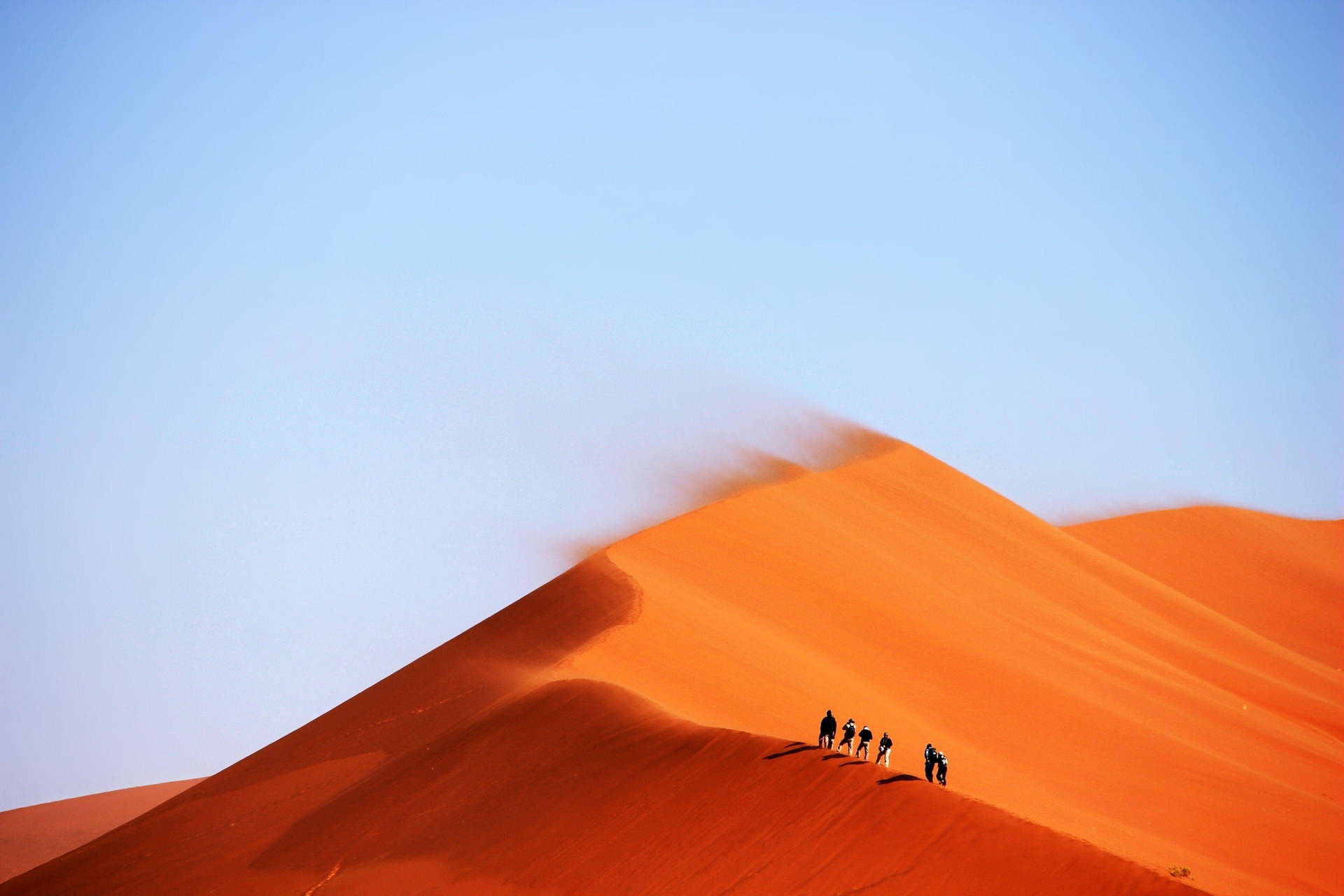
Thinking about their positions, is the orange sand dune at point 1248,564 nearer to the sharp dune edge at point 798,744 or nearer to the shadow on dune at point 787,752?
the sharp dune edge at point 798,744

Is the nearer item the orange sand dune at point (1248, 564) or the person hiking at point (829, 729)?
the person hiking at point (829, 729)

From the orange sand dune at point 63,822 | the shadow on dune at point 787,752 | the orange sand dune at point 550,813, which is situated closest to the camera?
the orange sand dune at point 550,813

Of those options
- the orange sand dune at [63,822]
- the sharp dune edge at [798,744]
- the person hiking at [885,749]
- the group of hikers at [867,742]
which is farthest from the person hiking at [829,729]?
the orange sand dune at [63,822]

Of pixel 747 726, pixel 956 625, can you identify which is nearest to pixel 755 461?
pixel 956 625

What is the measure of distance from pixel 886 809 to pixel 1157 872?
3.72 meters

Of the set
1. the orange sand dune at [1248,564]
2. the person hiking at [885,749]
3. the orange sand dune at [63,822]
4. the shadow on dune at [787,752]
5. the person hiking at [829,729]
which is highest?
the orange sand dune at [63,822]

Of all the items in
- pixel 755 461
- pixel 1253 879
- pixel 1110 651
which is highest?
pixel 755 461

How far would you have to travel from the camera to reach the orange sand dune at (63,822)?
5556cm

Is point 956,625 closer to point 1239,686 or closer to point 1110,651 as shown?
point 1110,651

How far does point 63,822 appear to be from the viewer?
60656mm

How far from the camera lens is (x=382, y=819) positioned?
2277 cm

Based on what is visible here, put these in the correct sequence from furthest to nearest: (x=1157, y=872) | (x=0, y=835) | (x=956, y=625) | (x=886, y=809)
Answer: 1. (x=0, y=835)
2. (x=956, y=625)
3. (x=886, y=809)
4. (x=1157, y=872)

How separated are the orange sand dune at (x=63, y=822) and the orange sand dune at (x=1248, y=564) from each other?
4788 cm

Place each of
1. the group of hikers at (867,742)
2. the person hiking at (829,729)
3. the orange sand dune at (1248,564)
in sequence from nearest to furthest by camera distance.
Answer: the group of hikers at (867,742), the person hiking at (829,729), the orange sand dune at (1248,564)
